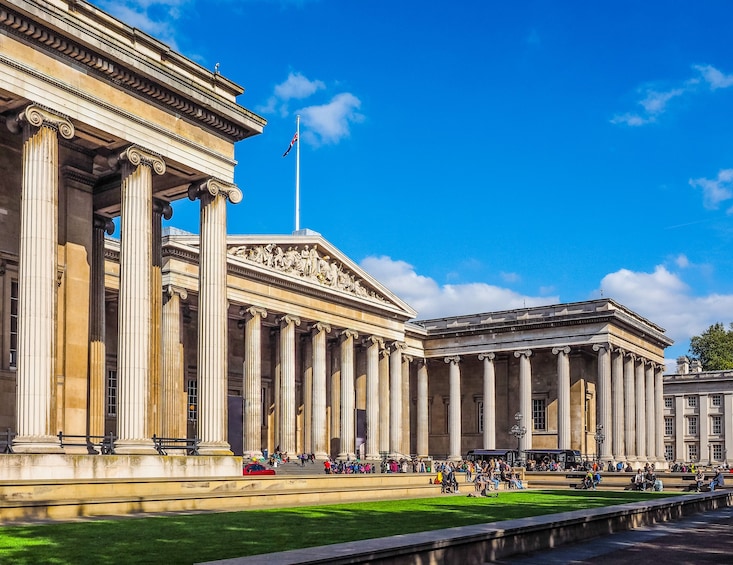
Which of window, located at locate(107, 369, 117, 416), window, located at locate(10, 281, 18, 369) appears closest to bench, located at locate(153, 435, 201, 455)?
window, located at locate(10, 281, 18, 369)

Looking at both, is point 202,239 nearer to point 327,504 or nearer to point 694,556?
point 327,504

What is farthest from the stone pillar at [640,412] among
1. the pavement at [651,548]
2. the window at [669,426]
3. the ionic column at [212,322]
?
the ionic column at [212,322]

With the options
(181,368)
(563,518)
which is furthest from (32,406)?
(181,368)

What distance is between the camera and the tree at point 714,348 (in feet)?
400

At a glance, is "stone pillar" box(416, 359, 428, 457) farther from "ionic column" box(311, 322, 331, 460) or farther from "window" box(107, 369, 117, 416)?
"window" box(107, 369, 117, 416)

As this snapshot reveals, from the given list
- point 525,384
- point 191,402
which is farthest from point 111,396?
point 525,384

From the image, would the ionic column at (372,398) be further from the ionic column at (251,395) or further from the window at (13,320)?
the window at (13,320)

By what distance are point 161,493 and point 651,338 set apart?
65.7m

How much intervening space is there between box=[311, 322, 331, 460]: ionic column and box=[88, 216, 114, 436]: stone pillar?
3281cm

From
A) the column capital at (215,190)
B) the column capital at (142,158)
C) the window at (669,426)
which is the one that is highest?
the column capital at (142,158)

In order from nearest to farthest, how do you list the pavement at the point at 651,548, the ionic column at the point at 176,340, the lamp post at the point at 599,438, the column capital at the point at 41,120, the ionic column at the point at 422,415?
the pavement at the point at 651,548 < the column capital at the point at 41,120 < the ionic column at the point at 176,340 < the lamp post at the point at 599,438 < the ionic column at the point at 422,415

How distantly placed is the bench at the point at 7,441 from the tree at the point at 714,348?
109813mm

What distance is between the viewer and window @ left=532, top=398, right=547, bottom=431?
81062 mm

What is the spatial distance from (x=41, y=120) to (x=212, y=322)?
868cm
